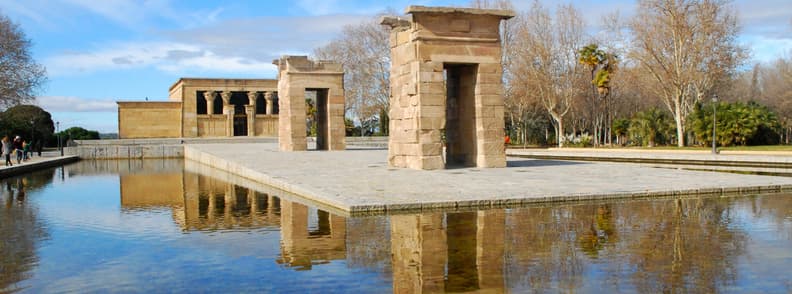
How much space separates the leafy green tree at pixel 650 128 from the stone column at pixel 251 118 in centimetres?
2535

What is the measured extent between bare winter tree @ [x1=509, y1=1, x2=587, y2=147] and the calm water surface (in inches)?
1139

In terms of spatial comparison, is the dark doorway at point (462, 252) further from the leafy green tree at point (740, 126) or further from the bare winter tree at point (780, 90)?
the bare winter tree at point (780, 90)

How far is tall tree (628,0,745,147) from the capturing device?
33812mm

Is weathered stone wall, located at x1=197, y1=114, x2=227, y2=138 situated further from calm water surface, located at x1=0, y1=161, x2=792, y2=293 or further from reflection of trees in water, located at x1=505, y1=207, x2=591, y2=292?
reflection of trees in water, located at x1=505, y1=207, x2=591, y2=292

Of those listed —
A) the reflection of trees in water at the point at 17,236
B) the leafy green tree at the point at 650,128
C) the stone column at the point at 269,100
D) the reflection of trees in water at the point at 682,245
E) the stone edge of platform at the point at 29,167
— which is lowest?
the reflection of trees in water at the point at 17,236

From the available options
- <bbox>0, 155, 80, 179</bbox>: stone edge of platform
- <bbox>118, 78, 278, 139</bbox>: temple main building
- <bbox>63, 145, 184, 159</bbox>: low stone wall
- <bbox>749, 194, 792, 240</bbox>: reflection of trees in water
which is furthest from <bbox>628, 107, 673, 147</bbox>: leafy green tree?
<bbox>0, 155, 80, 179</bbox>: stone edge of platform

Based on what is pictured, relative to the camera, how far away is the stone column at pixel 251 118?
48094 millimetres

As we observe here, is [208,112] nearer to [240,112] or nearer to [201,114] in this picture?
[201,114]

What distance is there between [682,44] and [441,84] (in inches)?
882

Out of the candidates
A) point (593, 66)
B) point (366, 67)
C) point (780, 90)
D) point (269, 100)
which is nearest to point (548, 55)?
point (593, 66)

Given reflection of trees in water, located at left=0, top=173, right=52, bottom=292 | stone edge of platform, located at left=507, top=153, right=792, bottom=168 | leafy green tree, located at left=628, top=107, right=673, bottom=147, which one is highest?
leafy green tree, located at left=628, top=107, right=673, bottom=147

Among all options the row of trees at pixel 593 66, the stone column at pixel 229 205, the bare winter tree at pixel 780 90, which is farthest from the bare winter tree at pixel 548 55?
the stone column at pixel 229 205

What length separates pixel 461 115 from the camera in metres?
17.7

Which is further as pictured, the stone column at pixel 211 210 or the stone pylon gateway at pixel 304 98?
the stone pylon gateway at pixel 304 98
